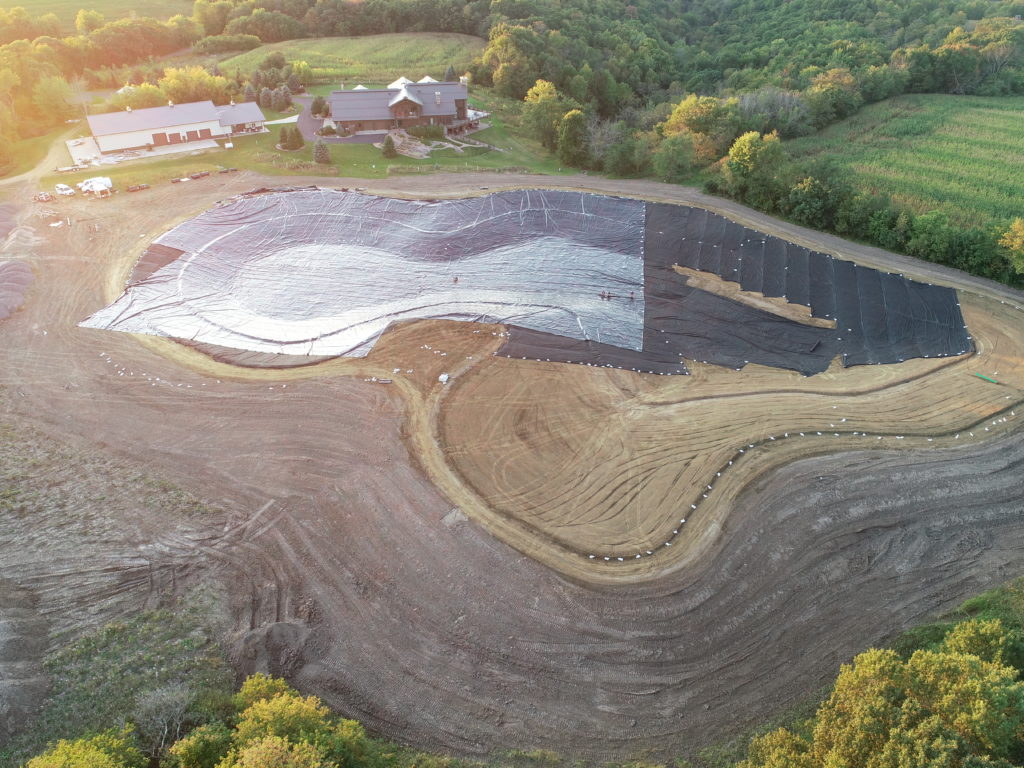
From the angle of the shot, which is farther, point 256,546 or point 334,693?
point 256,546

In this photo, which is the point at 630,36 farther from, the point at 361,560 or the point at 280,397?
the point at 361,560

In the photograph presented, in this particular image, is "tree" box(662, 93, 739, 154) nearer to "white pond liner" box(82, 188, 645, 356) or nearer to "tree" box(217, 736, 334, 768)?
"white pond liner" box(82, 188, 645, 356)

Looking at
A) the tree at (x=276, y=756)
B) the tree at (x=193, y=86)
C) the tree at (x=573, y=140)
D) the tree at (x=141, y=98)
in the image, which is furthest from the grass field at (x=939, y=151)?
the tree at (x=141, y=98)

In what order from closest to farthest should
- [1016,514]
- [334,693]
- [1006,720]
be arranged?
[1006,720]
[334,693]
[1016,514]

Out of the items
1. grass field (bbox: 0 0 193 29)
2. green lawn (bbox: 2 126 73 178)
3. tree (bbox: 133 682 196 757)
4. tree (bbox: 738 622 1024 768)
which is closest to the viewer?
tree (bbox: 738 622 1024 768)

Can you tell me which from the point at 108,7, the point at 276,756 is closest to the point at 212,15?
the point at 108,7

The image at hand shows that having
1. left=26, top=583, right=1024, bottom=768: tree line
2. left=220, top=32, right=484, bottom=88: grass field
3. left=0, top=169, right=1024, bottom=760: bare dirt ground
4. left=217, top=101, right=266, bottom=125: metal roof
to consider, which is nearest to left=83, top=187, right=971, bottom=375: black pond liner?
left=0, top=169, right=1024, bottom=760: bare dirt ground

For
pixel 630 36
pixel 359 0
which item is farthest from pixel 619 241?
pixel 359 0

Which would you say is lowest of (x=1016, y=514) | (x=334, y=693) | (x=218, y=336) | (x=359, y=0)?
(x=1016, y=514)
